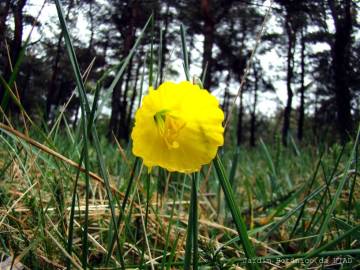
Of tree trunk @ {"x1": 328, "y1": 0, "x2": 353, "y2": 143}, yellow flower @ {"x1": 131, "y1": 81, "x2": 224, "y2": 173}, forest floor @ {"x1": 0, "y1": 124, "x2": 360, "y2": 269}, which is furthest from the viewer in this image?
tree trunk @ {"x1": 328, "y1": 0, "x2": 353, "y2": 143}

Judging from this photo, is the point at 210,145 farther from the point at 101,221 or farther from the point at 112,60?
the point at 112,60

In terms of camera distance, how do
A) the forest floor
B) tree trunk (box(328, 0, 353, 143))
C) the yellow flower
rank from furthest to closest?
tree trunk (box(328, 0, 353, 143)), the forest floor, the yellow flower

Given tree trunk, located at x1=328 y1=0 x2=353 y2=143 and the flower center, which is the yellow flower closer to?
the flower center

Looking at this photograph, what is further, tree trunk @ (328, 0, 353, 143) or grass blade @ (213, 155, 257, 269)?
tree trunk @ (328, 0, 353, 143)

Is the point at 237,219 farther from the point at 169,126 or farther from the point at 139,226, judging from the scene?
the point at 139,226

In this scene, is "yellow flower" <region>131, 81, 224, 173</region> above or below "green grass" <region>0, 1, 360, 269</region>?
above

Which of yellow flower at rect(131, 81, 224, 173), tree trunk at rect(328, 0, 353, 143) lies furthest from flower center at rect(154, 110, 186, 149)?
tree trunk at rect(328, 0, 353, 143)

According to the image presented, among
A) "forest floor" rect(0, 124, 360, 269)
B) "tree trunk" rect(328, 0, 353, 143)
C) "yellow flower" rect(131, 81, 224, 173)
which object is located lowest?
"forest floor" rect(0, 124, 360, 269)

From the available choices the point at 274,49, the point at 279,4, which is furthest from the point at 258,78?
Answer: the point at 279,4

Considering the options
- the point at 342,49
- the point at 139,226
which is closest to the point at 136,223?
the point at 139,226
